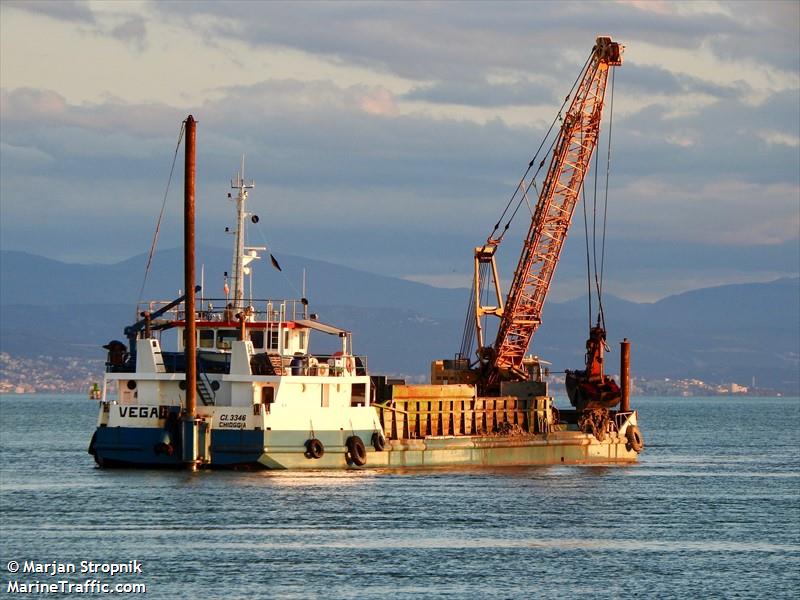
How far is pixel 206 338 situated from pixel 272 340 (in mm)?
2657

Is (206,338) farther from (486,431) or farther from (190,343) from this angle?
(486,431)

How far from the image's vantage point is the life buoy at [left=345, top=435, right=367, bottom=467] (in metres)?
68.2

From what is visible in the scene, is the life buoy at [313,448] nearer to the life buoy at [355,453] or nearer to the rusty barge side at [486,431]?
the life buoy at [355,453]

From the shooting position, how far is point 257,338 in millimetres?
68188

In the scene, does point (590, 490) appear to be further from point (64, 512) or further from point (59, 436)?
point (59, 436)

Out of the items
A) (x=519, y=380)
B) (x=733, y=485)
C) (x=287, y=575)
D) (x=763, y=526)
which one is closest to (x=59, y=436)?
(x=519, y=380)

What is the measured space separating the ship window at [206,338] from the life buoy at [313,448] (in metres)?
5.57

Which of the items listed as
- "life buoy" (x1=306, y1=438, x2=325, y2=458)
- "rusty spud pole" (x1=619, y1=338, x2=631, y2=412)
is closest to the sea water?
"life buoy" (x1=306, y1=438, x2=325, y2=458)

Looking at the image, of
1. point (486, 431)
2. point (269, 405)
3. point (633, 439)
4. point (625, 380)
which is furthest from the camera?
point (625, 380)

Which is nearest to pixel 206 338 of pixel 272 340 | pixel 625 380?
pixel 272 340

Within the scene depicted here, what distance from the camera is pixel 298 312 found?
69625mm

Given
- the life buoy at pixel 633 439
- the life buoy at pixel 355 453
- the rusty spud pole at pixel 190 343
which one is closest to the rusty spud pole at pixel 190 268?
the rusty spud pole at pixel 190 343

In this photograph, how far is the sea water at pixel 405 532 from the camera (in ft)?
145

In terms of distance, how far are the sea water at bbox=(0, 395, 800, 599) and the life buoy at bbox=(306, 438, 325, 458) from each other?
1.02m
